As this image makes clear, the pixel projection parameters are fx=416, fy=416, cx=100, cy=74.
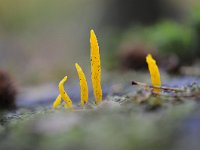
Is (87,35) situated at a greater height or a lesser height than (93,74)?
greater

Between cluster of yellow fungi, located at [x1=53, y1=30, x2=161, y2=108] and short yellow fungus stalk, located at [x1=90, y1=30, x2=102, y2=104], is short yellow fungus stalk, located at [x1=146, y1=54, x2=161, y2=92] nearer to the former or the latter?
cluster of yellow fungi, located at [x1=53, y1=30, x2=161, y2=108]

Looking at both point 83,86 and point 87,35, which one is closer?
point 83,86

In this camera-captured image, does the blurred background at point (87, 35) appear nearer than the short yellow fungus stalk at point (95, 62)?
No

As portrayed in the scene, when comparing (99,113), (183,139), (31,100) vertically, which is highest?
(31,100)

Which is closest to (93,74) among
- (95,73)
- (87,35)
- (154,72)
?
(95,73)

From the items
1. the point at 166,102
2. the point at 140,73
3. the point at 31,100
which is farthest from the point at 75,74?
the point at 166,102

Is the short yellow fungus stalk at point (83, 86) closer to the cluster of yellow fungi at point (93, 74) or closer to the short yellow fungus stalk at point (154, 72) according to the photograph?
the cluster of yellow fungi at point (93, 74)

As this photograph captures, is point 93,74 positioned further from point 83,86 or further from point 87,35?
point 87,35

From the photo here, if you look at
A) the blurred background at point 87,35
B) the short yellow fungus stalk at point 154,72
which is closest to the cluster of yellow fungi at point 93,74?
the short yellow fungus stalk at point 154,72

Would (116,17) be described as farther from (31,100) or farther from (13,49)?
(31,100)
